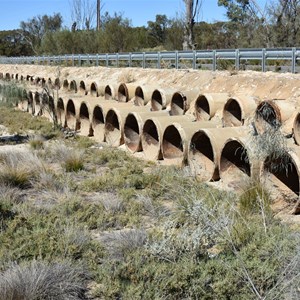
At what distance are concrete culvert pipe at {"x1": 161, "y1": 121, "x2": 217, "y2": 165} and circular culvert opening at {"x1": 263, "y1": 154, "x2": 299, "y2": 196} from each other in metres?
2.50

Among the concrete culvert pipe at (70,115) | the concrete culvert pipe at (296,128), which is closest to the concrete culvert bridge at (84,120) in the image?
the concrete culvert pipe at (70,115)

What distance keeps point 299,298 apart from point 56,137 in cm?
1260

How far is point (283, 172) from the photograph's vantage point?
328 inches

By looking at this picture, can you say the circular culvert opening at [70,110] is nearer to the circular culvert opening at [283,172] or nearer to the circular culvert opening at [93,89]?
the circular culvert opening at [93,89]

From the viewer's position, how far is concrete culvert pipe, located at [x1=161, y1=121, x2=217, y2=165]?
1045cm

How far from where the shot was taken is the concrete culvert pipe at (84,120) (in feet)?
54.5

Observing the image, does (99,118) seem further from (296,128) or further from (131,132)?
(296,128)

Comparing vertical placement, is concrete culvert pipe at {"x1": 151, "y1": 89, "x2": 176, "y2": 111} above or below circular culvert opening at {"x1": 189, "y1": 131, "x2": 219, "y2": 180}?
above

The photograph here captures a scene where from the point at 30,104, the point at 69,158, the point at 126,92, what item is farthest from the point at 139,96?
the point at 30,104

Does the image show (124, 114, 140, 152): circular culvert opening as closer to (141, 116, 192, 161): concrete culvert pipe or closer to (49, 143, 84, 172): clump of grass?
(141, 116, 192, 161): concrete culvert pipe

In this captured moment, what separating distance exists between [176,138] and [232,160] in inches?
100

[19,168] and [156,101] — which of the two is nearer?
[19,168]

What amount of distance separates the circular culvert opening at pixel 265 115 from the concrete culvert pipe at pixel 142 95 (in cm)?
575

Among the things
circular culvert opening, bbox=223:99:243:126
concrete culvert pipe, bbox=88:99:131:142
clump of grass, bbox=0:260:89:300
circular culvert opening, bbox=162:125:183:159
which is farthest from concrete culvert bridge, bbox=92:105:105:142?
clump of grass, bbox=0:260:89:300
